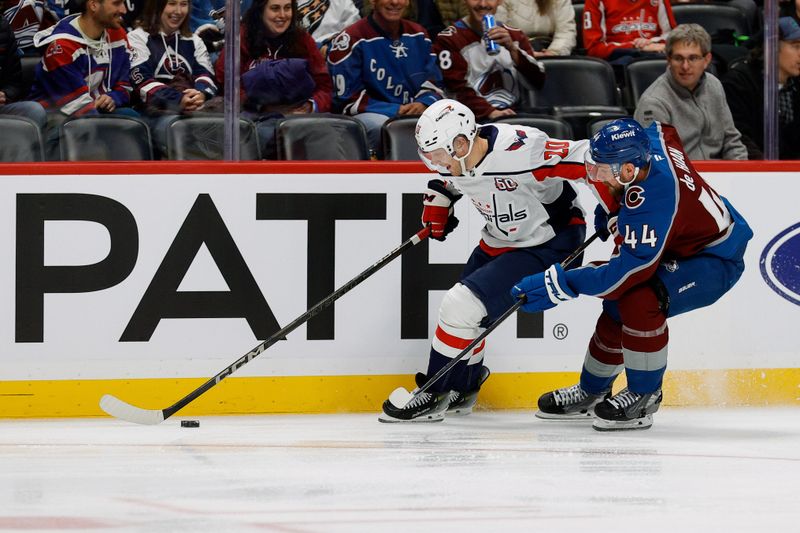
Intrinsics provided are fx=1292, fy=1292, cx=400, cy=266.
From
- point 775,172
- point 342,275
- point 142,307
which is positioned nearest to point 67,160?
point 142,307

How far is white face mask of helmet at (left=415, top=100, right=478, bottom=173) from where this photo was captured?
4156 mm

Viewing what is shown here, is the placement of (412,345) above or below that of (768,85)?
below

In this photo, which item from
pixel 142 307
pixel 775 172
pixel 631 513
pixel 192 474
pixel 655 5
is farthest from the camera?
pixel 655 5

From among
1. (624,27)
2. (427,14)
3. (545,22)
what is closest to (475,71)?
(427,14)

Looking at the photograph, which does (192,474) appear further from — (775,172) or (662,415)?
(775,172)

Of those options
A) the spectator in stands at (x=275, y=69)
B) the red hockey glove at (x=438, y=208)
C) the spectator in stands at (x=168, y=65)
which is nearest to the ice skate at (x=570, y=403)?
the red hockey glove at (x=438, y=208)

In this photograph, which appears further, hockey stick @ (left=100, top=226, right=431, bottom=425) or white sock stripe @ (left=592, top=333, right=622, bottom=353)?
white sock stripe @ (left=592, top=333, right=622, bottom=353)

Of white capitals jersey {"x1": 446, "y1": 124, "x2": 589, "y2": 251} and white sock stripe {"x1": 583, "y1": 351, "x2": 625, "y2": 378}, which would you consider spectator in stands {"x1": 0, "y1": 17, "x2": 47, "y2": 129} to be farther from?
white sock stripe {"x1": 583, "y1": 351, "x2": 625, "y2": 378}

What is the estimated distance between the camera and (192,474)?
134 inches

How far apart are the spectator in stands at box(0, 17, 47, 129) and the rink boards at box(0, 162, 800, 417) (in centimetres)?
24

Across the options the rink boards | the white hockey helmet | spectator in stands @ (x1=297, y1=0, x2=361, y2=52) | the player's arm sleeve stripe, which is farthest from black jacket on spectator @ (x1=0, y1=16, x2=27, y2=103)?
the player's arm sleeve stripe

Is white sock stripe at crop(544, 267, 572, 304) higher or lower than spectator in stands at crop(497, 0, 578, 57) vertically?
lower

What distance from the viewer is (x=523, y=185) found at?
4285 millimetres

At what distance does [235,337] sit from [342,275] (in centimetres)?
43
